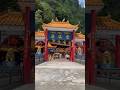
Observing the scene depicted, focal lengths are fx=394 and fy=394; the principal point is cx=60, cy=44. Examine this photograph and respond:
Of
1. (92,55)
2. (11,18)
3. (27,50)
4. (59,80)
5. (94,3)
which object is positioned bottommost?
(59,80)

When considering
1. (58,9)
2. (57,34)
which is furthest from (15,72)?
(58,9)

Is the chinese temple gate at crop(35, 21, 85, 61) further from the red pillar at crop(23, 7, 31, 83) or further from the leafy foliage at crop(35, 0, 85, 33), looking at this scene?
the red pillar at crop(23, 7, 31, 83)

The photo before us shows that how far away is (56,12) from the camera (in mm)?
36281

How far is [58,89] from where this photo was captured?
997cm

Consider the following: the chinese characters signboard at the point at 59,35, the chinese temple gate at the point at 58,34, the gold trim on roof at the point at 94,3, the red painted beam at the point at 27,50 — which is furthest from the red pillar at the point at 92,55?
the chinese characters signboard at the point at 59,35

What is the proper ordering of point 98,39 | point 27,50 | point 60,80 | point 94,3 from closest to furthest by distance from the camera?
point 27,50, point 94,3, point 98,39, point 60,80

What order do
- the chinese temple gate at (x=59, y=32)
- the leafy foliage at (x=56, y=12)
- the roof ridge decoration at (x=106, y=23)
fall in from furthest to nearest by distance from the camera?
the leafy foliage at (x=56, y=12)
the chinese temple gate at (x=59, y=32)
the roof ridge decoration at (x=106, y=23)

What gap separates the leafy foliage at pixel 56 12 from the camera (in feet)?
97.9

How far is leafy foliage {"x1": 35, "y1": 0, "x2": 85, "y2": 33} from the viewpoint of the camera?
29834mm

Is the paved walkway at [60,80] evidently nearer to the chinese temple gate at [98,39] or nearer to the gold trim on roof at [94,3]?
the chinese temple gate at [98,39]

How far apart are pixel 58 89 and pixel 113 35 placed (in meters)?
2.27

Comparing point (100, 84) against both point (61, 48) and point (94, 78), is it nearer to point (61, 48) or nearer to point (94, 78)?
point (94, 78)

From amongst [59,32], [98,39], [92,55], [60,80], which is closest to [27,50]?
[92,55]

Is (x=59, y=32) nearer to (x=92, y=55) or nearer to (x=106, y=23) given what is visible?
(x=106, y=23)
